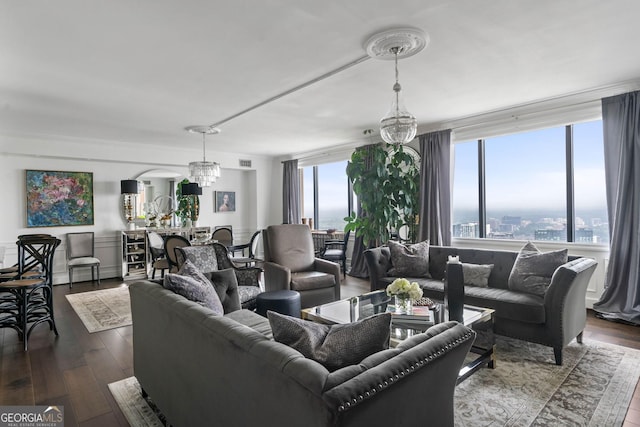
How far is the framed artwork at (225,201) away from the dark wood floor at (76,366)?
4.35m

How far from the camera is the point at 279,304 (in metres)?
3.29

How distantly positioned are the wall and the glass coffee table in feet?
17.8

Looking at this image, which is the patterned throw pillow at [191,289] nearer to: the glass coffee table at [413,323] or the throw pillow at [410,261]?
the glass coffee table at [413,323]

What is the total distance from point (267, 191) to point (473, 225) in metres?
5.00

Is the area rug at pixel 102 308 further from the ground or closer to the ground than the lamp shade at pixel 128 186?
closer to the ground

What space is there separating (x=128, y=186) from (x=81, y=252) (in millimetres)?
1398

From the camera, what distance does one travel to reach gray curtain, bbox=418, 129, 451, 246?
5391mm

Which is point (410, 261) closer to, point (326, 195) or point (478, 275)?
point (478, 275)

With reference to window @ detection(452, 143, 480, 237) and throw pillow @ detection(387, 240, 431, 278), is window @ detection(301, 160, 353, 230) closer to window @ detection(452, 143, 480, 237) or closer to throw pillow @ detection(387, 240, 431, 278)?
window @ detection(452, 143, 480, 237)

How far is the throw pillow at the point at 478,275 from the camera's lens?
3719 mm

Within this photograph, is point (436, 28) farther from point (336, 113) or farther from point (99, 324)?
point (99, 324)

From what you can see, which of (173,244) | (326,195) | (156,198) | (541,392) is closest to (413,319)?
(541,392)

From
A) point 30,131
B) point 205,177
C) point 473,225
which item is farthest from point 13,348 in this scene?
point 473,225

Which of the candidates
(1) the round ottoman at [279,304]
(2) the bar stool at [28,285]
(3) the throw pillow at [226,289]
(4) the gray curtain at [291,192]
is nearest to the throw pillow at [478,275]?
(1) the round ottoman at [279,304]
